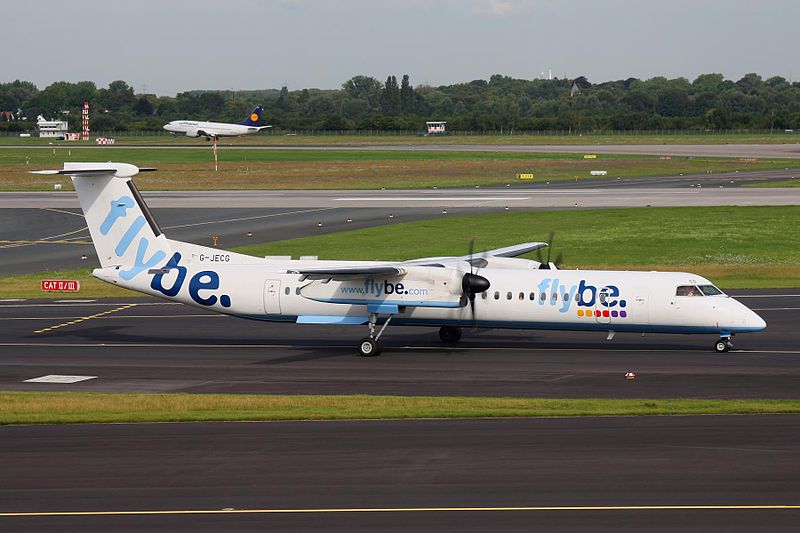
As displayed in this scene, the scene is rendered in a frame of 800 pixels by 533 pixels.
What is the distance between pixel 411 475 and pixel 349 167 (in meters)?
96.4

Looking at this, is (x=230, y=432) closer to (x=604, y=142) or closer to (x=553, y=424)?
(x=553, y=424)

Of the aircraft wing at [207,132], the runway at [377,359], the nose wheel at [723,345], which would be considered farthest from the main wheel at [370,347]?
the aircraft wing at [207,132]

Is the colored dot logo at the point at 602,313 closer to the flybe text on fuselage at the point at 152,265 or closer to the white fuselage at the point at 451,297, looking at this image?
the white fuselage at the point at 451,297

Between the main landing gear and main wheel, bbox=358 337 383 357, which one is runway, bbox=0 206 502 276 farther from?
the main landing gear

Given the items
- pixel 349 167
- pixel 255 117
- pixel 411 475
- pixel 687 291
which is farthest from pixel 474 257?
pixel 255 117

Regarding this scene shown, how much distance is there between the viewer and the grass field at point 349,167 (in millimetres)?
99438

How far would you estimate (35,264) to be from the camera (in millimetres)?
52531

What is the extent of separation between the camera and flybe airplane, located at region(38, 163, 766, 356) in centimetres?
3119

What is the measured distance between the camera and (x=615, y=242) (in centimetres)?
5834

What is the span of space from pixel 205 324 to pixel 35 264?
18.7 metres

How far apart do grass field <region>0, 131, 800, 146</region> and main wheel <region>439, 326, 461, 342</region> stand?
128966mm

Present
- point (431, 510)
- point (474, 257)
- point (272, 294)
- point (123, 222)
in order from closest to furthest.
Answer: point (431, 510), point (272, 294), point (123, 222), point (474, 257)

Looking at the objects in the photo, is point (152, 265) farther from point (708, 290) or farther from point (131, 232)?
point (708, 290)

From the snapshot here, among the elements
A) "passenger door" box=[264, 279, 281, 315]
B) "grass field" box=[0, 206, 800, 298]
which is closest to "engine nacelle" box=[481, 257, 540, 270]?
"passenger door" box=[264, 279, 281, 315]
